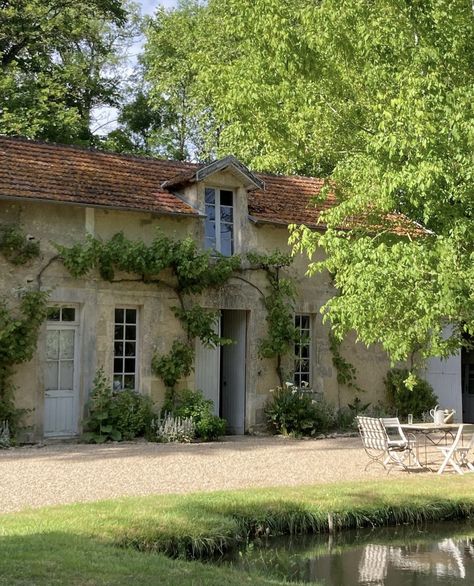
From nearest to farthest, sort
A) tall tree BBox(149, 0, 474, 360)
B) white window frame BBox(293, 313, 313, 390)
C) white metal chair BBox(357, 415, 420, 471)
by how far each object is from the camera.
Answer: tall tree BBox(149, 0, 474, 360), white metal chair BBox(357, 415, 420, 471), white window frame BBox(293, 313, 313, 390)

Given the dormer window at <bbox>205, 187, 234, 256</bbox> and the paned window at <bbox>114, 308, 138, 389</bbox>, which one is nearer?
the paned window at <bbox>114, 308, 138, 389</bbox>

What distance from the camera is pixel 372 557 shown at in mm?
8320

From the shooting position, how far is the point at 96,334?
15469 millimetres

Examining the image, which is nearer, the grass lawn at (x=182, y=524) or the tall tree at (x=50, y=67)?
the grass lawn at (x=182, y=524)

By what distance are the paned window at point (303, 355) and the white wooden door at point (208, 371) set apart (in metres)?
1.74

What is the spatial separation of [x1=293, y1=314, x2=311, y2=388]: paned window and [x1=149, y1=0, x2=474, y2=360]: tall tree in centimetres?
479

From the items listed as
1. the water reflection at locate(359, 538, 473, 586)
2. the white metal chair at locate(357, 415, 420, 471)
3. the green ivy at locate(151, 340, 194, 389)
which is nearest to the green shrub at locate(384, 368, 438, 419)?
the green ivy at locate(151, 340, 194, 389)

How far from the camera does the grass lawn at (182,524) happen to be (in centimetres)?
634

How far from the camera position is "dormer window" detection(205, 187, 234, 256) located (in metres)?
17.3

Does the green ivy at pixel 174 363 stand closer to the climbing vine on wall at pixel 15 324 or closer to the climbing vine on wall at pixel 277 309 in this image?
the climbing vine on wall at pixel 277 309

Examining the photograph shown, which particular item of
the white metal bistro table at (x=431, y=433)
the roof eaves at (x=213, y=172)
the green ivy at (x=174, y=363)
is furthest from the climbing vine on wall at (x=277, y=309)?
the white metal bistro table at (x=431, y=433)

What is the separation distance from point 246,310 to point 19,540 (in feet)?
35.3

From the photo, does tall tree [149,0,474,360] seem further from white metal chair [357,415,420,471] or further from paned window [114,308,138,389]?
paned window [114,308,138,389]

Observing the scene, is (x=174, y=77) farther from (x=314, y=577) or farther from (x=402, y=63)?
(x=314, y=577)
